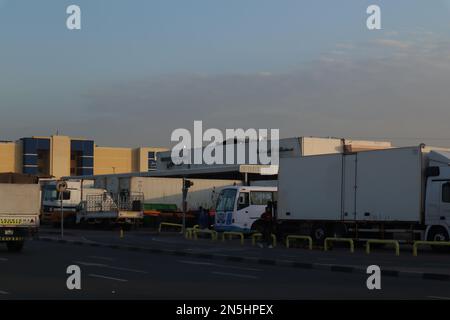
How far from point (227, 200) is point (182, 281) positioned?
2241 cm

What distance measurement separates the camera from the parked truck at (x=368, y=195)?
28.3 meters

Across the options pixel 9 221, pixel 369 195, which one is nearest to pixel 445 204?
pixel 369 195

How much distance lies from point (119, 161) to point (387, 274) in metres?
94.4

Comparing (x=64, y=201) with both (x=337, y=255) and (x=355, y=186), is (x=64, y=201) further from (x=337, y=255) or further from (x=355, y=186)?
(x=337, y=255)

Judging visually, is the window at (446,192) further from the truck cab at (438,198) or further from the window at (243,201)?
the window at (243,201)

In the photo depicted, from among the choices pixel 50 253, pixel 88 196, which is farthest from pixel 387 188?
pixel 88 196

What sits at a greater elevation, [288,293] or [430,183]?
[430,183]

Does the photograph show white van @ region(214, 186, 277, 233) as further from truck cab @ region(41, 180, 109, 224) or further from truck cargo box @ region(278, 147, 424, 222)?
truck cab @ region(41, 180, 109, 224)

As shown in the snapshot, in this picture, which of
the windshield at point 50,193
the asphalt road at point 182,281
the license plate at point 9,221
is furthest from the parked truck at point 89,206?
the asphalt road at point 182,281

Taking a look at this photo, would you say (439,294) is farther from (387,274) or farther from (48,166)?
(48,166)

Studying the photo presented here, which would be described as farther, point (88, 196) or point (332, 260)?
point (88, 196)

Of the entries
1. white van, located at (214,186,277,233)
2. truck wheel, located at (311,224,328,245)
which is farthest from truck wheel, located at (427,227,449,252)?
white van, located at (214,186,277,233)

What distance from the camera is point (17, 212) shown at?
26203 millimetres

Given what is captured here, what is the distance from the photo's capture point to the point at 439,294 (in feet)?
49.7
